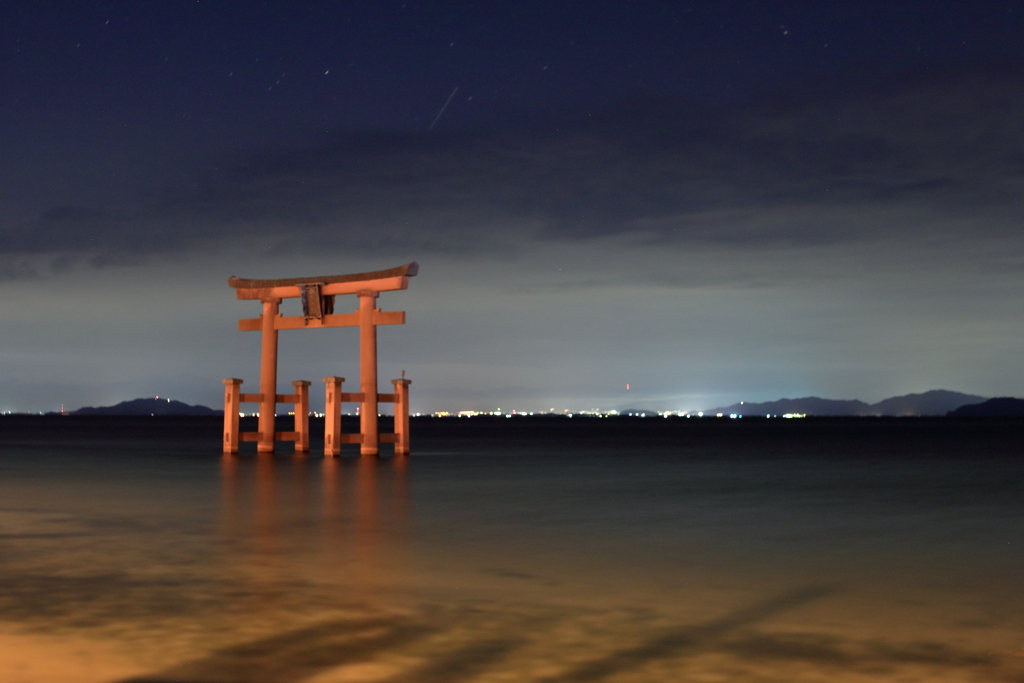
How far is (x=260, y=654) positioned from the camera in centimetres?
601

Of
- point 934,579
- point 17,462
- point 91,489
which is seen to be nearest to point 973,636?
point 934,579

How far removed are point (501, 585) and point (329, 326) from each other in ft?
61.3

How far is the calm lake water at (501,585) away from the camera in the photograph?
5.95 m

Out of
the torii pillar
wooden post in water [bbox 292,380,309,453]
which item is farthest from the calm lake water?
wooden post in water [bbox 292,380,309,453]

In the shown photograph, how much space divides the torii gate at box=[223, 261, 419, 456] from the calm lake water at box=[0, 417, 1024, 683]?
6.51m

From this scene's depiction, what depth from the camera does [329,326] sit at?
87.7ft

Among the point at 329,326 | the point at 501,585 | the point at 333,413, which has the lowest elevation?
the point at 501,585

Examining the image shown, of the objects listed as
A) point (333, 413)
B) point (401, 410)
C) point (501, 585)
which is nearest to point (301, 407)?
point (333, 413)

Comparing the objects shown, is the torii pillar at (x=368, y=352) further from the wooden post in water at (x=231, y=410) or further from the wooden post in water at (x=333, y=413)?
the wooden post in water at (x=231, y=410)

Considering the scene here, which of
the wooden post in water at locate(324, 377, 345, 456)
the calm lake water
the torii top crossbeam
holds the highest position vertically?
the torii top crossbeam

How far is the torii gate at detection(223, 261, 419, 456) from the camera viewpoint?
25.5m

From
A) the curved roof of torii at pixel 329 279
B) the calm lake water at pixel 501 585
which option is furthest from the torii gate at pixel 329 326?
the calm lake water at pixel 501 585

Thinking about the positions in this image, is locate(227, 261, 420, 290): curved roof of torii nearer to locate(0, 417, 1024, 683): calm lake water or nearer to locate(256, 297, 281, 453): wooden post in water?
locate(256, 297, 281, 453): wooden post in water

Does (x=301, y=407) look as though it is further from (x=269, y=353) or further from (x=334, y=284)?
(x=334, y=284)
